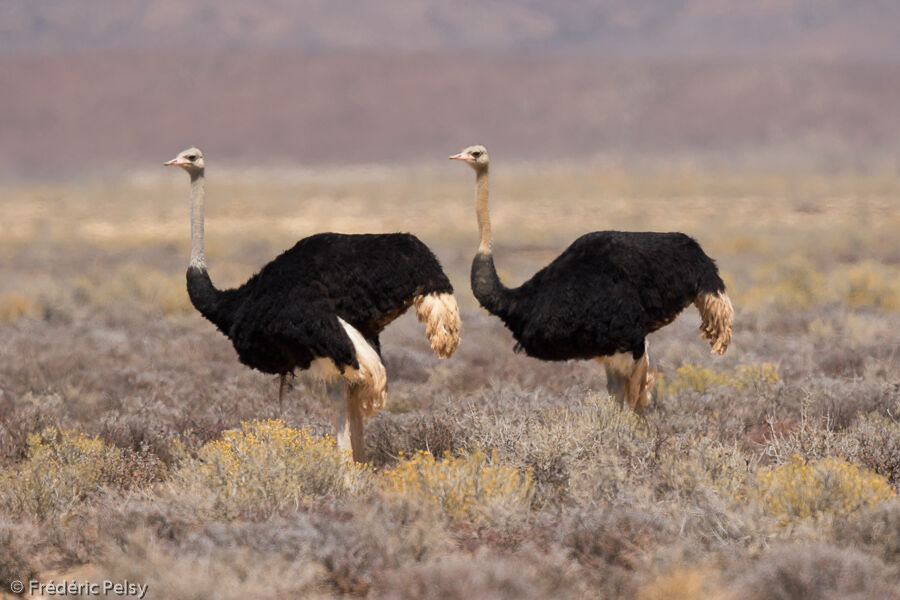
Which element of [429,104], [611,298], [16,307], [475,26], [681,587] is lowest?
[681,587]

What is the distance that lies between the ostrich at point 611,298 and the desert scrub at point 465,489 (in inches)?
51.8

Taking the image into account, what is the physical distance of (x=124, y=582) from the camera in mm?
4781

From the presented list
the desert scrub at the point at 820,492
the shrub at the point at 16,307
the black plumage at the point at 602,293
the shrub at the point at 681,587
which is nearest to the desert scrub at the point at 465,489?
the shrub at the point at 681,587

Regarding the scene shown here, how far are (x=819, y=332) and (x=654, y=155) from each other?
69824mm

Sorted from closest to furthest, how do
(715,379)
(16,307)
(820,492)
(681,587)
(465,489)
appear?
(681,587) < (820,492) < (465,489) < (715,379) < (16,307)

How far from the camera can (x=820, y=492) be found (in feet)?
18.0

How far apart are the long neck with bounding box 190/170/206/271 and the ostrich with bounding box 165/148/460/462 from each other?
536 mm

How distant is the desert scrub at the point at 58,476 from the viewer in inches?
246

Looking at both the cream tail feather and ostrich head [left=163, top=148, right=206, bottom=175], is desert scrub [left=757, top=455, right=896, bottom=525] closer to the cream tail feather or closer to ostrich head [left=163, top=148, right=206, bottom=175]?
the cream tail feather

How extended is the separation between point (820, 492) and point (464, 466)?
1691 mm

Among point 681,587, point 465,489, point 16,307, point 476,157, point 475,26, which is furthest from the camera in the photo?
point 475,26

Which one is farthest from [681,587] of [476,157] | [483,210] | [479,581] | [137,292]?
[137,292]

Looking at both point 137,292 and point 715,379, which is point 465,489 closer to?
point 715,379

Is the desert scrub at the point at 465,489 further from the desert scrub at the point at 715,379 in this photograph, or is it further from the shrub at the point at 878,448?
the desert scrub at the point at 715,379
